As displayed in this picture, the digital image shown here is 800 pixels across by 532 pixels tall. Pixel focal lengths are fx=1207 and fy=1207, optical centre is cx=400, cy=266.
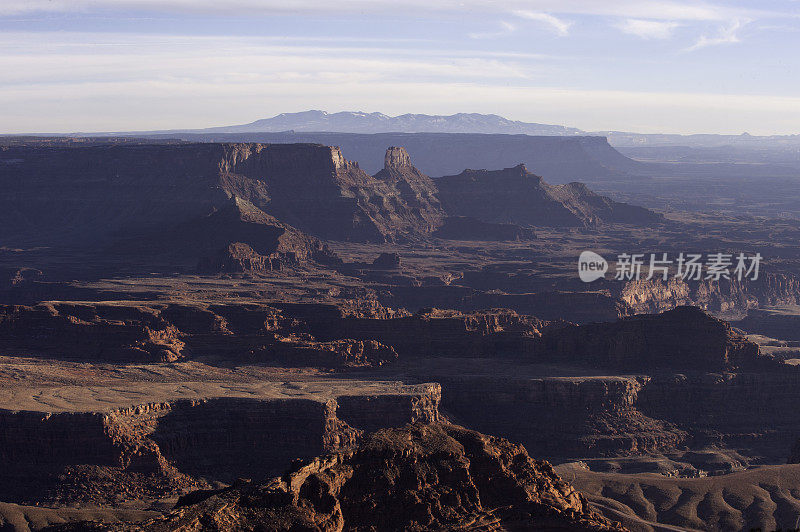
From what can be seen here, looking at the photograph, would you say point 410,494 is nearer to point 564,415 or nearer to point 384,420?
point 384,420

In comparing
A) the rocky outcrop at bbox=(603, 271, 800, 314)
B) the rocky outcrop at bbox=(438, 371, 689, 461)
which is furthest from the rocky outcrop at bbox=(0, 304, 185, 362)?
the rocky outcrop at bbox=(603, 271, 800, 314)

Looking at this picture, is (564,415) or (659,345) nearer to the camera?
(564,415)

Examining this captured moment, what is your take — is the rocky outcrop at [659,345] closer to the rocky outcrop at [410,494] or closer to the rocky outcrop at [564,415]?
the rocky outcrop at [564,415]

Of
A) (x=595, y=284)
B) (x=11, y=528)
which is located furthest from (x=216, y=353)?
(x=595, y=284)

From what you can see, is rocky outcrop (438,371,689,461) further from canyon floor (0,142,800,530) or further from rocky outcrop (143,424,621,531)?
rocky outcrop (143,424,621,531)

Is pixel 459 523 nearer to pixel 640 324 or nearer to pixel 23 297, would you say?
pixel 640 324

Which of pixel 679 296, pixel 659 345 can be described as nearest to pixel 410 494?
pixel 659 345
